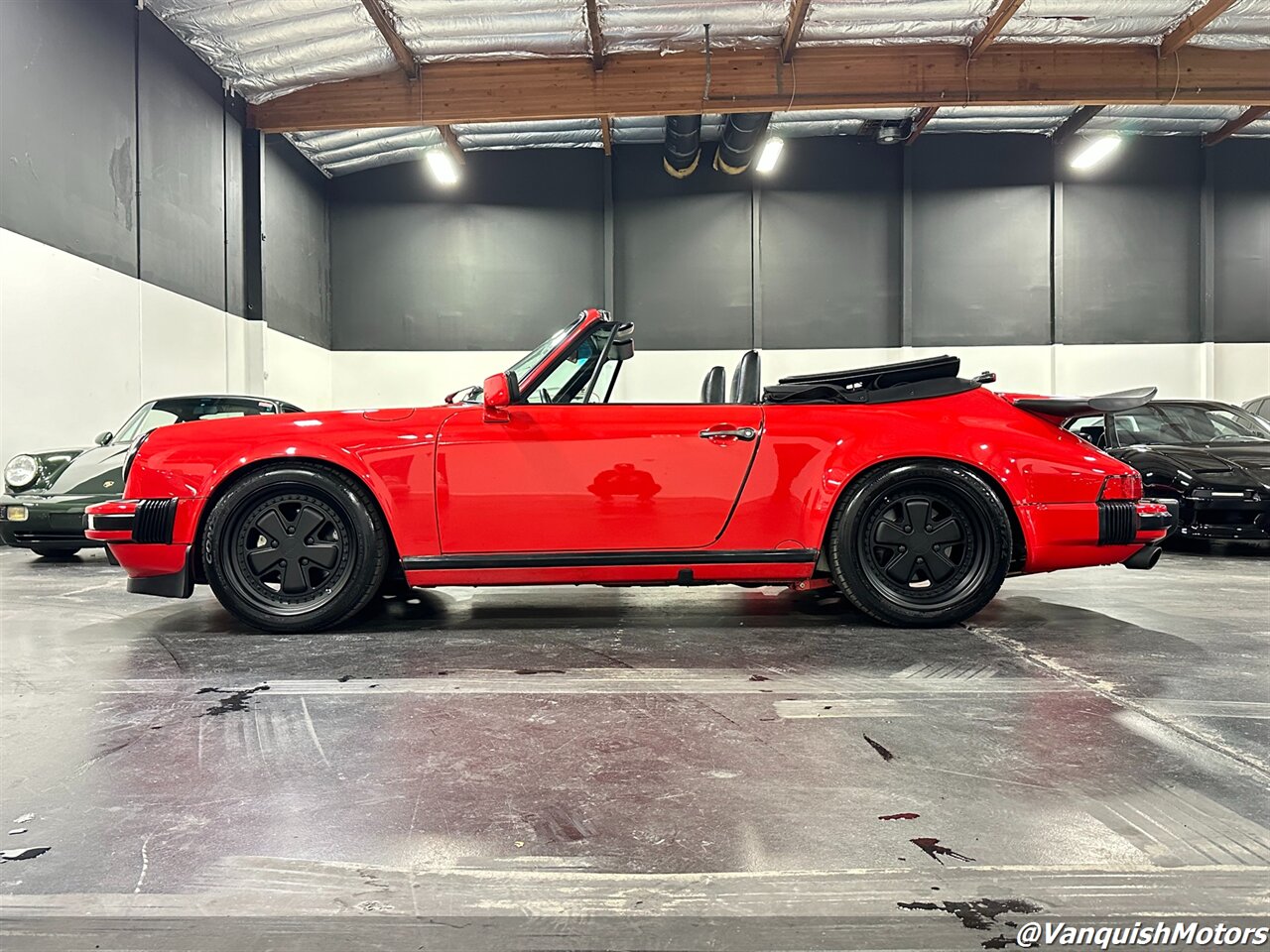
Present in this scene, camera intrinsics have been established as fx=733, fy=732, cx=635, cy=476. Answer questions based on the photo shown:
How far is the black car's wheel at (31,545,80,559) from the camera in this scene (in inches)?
209

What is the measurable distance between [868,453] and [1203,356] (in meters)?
12.6

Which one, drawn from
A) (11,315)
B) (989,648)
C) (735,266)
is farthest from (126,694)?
(735,266)

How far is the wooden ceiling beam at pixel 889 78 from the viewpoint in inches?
344

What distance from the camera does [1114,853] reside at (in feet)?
4.20

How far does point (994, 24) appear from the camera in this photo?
809 cm

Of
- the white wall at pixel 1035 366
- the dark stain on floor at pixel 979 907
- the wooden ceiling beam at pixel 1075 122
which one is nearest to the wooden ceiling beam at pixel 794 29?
the white wall at pixel 1035 366

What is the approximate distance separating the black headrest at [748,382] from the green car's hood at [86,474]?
4702 mm

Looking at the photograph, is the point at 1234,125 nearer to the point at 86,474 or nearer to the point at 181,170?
the point at 181,170

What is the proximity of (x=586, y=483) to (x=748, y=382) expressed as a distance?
0.83 metres

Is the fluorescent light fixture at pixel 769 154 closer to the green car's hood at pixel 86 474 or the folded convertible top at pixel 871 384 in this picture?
the folded convertible top at pixel 871 384

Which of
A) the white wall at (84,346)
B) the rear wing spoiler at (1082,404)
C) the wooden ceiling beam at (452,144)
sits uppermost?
the wooden ceiling beam at (452,144)

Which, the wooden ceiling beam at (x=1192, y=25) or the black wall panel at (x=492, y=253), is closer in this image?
the wooden ceiling beam at (x=1192, y=25)

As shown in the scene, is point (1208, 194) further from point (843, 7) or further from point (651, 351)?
point (651, 351)

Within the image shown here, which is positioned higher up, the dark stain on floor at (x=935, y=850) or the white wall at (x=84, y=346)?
the white wall at (x=84, y=346)
